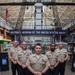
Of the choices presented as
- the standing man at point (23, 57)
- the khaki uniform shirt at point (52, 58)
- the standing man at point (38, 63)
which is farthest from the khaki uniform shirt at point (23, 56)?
the standing man at point (38, 63)

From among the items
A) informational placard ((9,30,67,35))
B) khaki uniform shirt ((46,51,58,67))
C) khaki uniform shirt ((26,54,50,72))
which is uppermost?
informational placard ((9,30,67,35))

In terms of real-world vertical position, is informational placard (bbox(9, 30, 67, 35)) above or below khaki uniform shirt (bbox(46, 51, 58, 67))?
above

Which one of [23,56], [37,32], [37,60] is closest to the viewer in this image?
[37,60]

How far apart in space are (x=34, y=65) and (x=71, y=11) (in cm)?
4461

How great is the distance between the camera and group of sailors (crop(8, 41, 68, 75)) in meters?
5.21

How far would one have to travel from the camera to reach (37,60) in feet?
17.0

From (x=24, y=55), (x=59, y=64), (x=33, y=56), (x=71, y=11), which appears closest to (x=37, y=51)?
(x=33, y=56)

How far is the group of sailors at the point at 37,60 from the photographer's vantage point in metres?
5.21

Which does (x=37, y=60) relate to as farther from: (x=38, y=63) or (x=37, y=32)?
(x=37, y=32)

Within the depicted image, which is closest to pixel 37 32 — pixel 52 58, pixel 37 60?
pixel 52 58

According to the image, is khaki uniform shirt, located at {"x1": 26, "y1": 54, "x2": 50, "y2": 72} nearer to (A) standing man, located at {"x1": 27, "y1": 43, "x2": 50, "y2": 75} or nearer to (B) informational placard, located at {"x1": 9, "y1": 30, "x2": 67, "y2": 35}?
(A) standing man, located at {"x1": 27, "y1": 43, "x2": 50, "y2": 75}

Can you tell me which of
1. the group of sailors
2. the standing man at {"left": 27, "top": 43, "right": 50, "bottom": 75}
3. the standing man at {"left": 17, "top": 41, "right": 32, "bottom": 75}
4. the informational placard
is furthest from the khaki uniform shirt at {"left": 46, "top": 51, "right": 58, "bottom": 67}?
the informational placard

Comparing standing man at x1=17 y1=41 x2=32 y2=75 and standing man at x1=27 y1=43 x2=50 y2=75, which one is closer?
standing man at x1=27 y1=43 x2=50 y2=75

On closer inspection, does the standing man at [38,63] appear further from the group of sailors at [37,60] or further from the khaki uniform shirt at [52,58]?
the khaki uniform shirt at [52,58]
